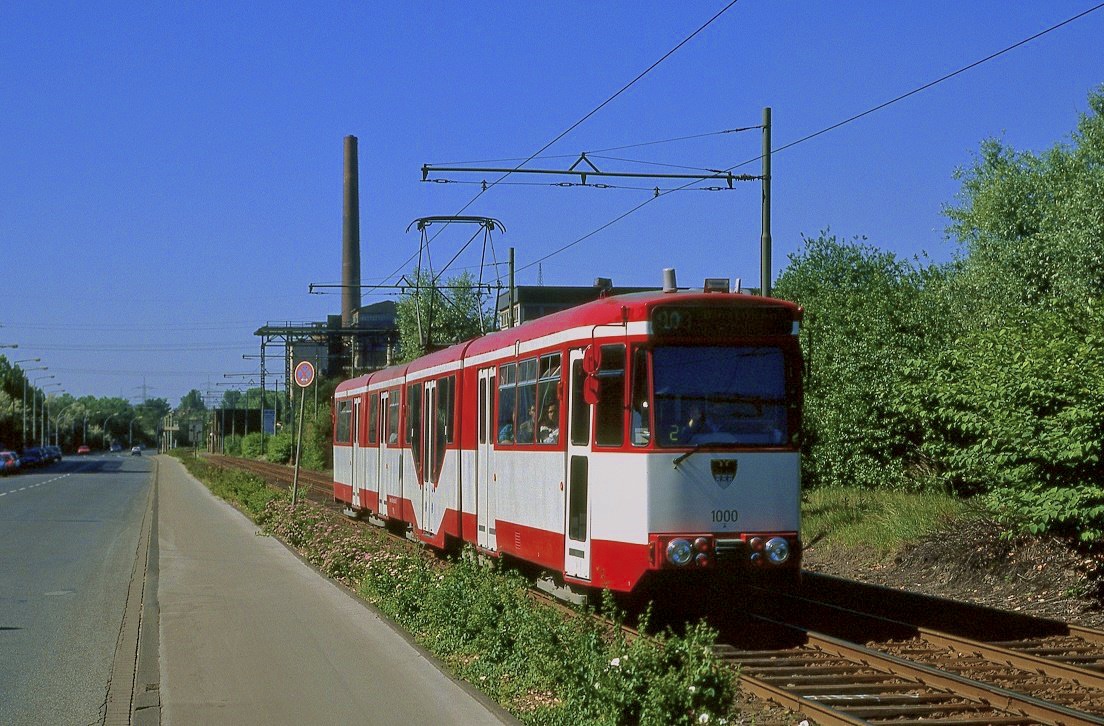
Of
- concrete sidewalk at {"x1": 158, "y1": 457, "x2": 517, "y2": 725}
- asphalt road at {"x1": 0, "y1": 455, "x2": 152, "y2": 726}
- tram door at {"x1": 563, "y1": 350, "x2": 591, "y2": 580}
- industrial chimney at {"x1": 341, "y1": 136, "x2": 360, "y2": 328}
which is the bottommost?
asphalt road at {"x1": 0, "y1": 455, "x2": 152, "y2": 726}

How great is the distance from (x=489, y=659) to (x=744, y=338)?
4.18 meters

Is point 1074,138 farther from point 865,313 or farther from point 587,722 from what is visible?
point 587,722

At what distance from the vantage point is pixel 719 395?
12758 millimetres

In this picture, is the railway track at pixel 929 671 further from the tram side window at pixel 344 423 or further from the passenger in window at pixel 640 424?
the tram side window at pixel 344 423

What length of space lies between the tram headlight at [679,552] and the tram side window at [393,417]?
505 inches

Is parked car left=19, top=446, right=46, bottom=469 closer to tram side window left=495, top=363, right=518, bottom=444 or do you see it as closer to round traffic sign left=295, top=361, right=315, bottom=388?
round traffic sign left=295, top=361, right=315, bottom=388

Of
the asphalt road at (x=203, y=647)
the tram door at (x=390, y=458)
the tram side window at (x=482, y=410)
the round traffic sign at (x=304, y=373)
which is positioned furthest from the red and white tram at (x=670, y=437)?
the round traffic sign at (x=304, y=373)

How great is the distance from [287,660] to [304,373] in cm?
1686

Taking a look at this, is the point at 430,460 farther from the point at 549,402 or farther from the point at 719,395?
the point at 719,395

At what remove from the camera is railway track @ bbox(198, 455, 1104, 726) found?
368 inches

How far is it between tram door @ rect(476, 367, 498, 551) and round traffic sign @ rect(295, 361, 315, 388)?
32.8 feet

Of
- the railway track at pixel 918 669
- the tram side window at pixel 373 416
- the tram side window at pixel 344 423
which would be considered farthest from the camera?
the tram side window at pixel 344 423

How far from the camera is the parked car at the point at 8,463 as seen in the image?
83.2m

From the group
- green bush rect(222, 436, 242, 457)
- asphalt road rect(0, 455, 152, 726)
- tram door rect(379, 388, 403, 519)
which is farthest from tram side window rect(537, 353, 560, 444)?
green bush rect(222, 436, 242, 457)
